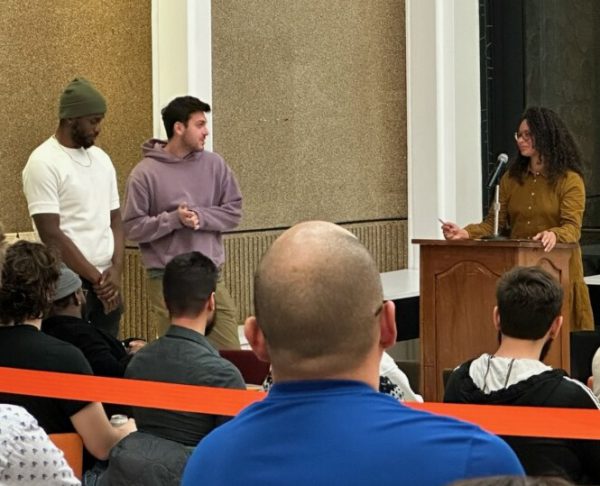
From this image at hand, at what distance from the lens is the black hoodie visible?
336cm

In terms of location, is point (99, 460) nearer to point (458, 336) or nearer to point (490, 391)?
point (490, 391)

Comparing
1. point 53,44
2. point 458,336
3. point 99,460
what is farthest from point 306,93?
point 99,460

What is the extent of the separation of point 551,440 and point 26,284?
1558 mm

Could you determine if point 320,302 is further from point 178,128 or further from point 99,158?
point 178,128

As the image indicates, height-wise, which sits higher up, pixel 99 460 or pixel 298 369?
pixel 298 369

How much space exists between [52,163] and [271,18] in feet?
9.64

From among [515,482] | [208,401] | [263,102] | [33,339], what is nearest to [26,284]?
[33,339]

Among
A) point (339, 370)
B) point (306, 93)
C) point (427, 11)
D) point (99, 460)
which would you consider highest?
point (427, 11)

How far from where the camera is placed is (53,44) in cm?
719

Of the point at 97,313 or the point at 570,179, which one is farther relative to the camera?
Answer: the point at 570,179

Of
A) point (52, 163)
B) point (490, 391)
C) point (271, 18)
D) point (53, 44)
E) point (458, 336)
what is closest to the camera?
point (490, 391)

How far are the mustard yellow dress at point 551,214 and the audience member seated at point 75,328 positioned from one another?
282cm

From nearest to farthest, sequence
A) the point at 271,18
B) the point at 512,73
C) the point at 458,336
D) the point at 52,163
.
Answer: the point at 52,163 → the point at 458,336 → the point at 271,18 → the point at 512,73

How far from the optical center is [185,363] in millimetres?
3727
